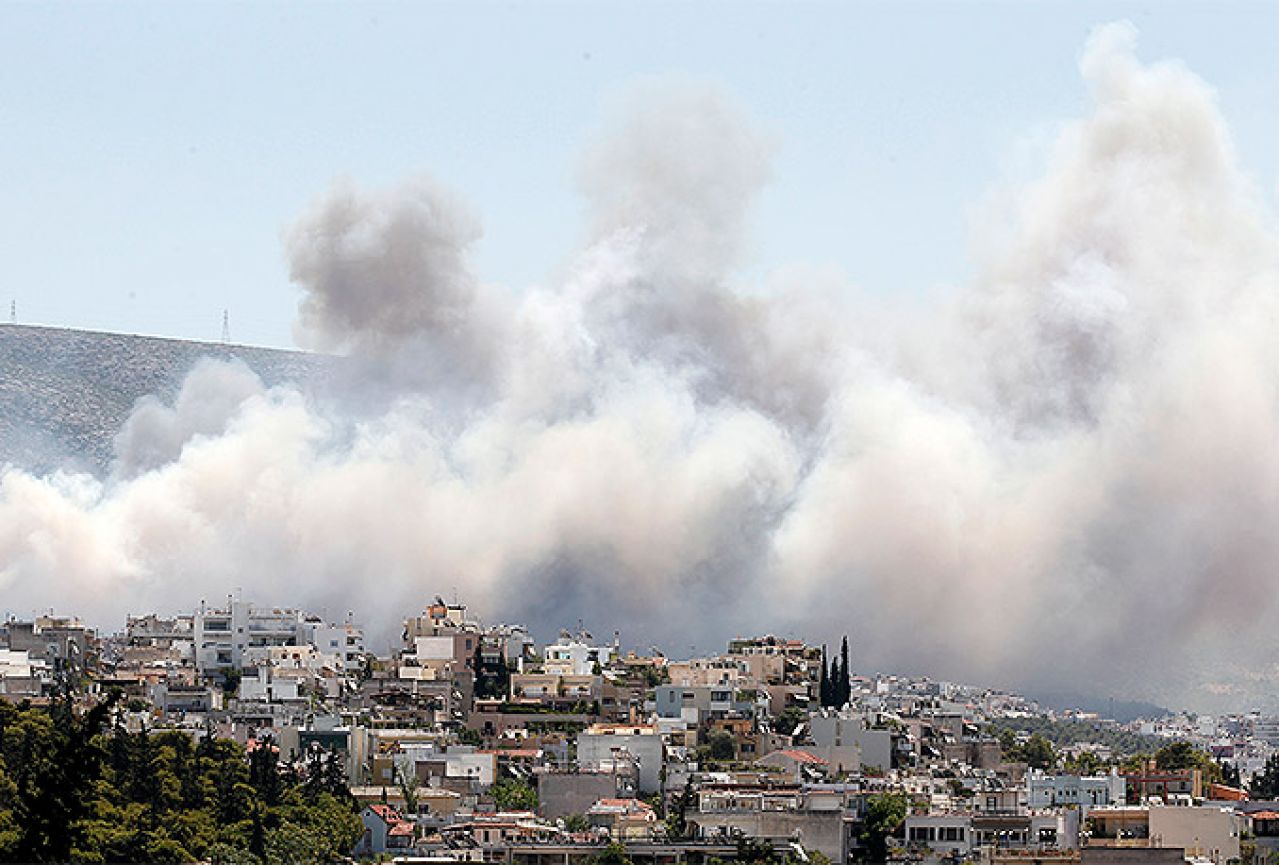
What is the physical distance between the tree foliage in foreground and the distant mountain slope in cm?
4381

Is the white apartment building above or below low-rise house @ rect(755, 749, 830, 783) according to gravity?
above

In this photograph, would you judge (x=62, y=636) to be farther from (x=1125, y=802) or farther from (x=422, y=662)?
(x=1125, y=802)

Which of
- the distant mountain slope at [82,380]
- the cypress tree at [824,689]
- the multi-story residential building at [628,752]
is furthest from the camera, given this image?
the distant mountain slope at [82,380]

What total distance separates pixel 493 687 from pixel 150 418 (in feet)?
98.9

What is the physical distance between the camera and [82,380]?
406 feet

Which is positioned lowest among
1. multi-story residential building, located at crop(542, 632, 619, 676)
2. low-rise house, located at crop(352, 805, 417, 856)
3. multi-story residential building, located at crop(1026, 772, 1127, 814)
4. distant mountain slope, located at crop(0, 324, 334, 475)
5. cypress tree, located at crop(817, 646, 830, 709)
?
low-rise house, located at crop(352, 805, 417, 856)

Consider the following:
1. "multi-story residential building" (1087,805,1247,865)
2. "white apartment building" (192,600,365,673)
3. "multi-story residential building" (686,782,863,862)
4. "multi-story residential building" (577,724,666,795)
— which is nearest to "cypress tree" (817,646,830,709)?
"multi-story residential building" (577,724,666,795)

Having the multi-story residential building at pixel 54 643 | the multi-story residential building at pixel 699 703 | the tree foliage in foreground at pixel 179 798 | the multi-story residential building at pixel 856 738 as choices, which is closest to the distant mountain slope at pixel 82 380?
the multi-story residential building at pixel 54 643

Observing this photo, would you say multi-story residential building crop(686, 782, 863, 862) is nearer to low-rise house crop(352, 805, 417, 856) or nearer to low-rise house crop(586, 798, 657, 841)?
low-rise house crop(586, 798, 657, 841)

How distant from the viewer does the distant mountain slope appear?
108 m

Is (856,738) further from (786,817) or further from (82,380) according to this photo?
(82,380)

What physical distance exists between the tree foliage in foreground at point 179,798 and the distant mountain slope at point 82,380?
1725 inches

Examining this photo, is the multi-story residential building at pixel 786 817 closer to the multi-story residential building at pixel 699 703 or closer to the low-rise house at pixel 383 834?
the low-rise house at pixel 383 834

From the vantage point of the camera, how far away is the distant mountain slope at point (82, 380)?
108 metres
